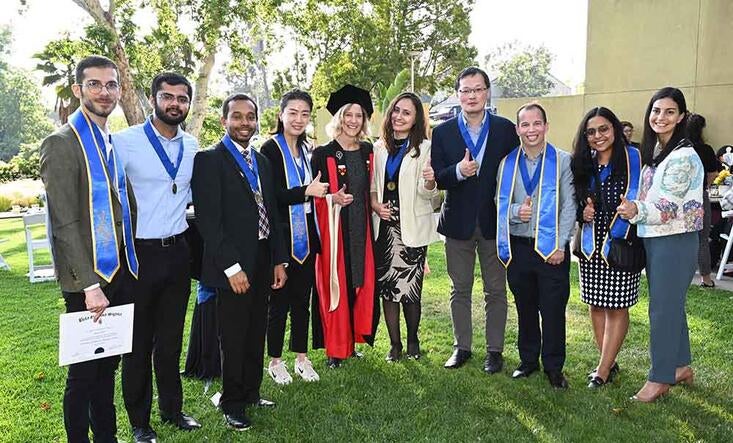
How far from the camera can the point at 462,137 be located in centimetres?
421

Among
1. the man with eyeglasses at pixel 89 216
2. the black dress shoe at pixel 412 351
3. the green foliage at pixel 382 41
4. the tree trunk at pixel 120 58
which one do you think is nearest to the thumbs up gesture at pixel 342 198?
the black dress shoe at pixel 412 351

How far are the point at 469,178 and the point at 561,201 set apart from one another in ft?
2.16

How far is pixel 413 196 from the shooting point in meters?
4.35

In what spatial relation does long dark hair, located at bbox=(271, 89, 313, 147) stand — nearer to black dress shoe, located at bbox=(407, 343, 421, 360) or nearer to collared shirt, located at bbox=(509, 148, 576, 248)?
collared shirt, located at bbox=(509, 148, 576, 248)

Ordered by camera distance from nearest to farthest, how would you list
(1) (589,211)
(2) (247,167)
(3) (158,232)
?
Answer: 1. (3) (158,232)
2. (2) (247,167)
3. (1) (589,211)

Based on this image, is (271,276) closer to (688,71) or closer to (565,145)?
(688,71)

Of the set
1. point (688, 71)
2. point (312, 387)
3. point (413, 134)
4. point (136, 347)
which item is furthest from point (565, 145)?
point (136, 347)

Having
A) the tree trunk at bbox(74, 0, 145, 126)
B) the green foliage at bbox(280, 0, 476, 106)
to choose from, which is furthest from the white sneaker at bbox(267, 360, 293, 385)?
the green foliage at bbox(280, 0, 476, 106)

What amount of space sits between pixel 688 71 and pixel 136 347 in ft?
36.2

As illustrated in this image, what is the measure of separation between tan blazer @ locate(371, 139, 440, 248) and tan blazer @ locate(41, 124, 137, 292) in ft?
7.29

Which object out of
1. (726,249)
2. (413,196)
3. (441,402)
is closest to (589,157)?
(413,196)

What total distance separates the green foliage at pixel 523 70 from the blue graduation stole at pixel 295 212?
75715mm

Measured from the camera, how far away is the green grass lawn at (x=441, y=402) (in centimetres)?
341

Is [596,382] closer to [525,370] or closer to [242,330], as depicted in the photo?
[525,370]
